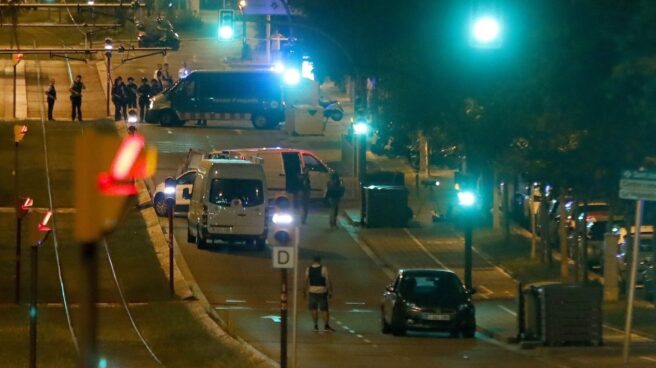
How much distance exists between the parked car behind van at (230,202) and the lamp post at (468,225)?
587 centimetres

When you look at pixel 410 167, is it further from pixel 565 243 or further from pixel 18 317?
pixel 18 317

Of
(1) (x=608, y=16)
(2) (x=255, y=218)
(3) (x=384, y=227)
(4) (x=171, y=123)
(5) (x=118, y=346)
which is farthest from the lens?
(4) (x=171, y=123)

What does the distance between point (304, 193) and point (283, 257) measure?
19.0 metres

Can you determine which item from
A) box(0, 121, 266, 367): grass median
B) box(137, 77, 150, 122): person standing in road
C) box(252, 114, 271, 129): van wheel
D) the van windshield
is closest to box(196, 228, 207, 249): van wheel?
the van windshield

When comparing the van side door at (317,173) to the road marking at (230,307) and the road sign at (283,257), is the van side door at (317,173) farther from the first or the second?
the road sign at (283,257)

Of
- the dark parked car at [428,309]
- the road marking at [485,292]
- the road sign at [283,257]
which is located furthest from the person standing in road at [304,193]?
the road sign at [283,257]

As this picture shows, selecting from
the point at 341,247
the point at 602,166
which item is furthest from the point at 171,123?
the point at 602,166

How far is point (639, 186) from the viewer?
1909 cm

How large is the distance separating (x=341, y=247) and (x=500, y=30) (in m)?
16.3

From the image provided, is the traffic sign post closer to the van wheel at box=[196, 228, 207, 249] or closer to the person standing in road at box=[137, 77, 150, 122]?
the van wheel at box=[196, 228, 207, 249]

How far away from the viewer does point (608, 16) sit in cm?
1839

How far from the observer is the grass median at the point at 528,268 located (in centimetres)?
2567

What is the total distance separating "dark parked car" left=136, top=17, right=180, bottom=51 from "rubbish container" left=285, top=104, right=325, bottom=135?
504 cm

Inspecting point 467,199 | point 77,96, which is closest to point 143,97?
point 77,96
